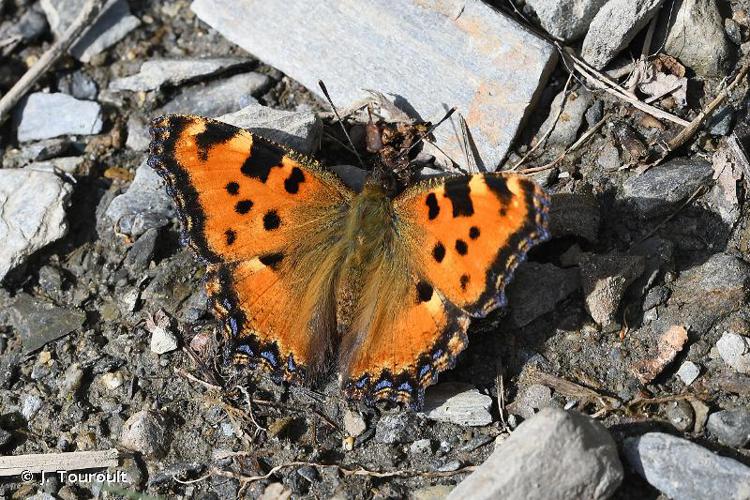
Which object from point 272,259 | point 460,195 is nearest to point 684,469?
point 460,195

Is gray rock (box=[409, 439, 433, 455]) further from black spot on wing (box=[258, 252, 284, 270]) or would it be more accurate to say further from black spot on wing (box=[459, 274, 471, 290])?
black spot on wing (box=[258, 252, 284, 270])

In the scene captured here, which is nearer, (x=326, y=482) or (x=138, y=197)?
(x=326, y=482)

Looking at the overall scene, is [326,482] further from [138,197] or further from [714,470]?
[138,197]

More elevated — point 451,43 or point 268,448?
point 451,43

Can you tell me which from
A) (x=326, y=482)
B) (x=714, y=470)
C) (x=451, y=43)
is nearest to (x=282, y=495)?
(x=326, y=482)

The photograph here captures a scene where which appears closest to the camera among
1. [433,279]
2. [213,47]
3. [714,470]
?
[714,470]

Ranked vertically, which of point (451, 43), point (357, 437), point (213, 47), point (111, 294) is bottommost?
point (111, 294)

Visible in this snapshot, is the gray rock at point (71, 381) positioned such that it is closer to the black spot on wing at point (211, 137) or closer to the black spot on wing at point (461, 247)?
the black spot on wing at point (211, 137)
